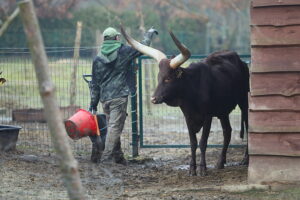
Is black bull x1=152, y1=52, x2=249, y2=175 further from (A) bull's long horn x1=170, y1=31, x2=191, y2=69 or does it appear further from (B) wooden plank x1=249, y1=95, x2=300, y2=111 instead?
(B) wooden plank x1=249, y1=95, x2=300, y2=111

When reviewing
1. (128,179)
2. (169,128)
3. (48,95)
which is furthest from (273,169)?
(169,128)

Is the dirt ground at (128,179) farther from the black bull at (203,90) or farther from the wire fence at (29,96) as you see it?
the wire fence at (29,96)

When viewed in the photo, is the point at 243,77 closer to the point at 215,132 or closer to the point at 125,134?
the point at 125,134

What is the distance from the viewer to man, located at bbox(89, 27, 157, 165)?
10.4m

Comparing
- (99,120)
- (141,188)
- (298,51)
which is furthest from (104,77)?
(298,51)

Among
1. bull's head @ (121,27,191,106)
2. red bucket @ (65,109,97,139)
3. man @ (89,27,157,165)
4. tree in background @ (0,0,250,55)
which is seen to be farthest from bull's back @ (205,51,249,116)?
tree in background @ (0,0,250,55)

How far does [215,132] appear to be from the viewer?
1439 centimetres

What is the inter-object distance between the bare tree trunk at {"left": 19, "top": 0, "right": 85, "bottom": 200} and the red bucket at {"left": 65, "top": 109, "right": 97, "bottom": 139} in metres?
5.27

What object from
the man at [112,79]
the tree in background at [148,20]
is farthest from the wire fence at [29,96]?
the tree in background at [148,20]

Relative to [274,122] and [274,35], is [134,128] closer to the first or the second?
[274,122]

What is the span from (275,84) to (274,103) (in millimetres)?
219

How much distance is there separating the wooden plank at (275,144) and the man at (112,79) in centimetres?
314

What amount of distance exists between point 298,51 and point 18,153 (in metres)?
4.97

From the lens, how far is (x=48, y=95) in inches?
168
